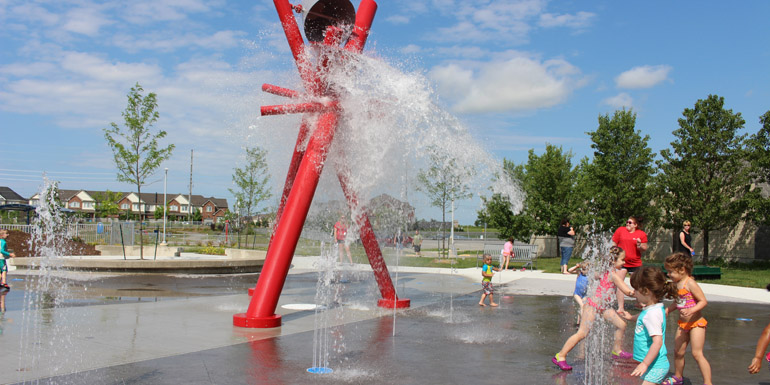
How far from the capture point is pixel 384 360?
5863mm

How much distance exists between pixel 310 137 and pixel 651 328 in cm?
518

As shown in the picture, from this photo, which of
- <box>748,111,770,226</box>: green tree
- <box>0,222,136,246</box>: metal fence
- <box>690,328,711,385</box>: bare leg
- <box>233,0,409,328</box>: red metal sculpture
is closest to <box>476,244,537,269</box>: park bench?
<box>748,111,770,226</box>: green tree

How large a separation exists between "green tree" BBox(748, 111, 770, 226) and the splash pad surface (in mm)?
13025

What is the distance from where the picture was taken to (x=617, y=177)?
81.9 ft

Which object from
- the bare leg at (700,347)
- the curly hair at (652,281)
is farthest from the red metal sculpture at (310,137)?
the bare leg at (700,347)

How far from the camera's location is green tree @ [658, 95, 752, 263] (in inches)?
864

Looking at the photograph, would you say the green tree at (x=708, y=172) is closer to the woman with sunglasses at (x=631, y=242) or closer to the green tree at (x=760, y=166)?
the green tree at (x=760, y=166)

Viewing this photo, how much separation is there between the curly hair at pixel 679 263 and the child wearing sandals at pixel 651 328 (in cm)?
45

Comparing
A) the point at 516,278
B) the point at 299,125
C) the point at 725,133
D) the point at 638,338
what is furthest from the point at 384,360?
the point at 725,133

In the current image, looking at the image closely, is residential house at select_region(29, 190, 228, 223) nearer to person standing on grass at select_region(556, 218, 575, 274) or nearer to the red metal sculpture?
person standing on grass at select_region(556, 218, 575, 274)

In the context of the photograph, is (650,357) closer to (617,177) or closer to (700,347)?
(700,347)

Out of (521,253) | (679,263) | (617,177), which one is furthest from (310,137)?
(617,177)

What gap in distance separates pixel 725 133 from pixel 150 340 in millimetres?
23034

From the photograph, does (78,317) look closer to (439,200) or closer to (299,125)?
(299,125)
